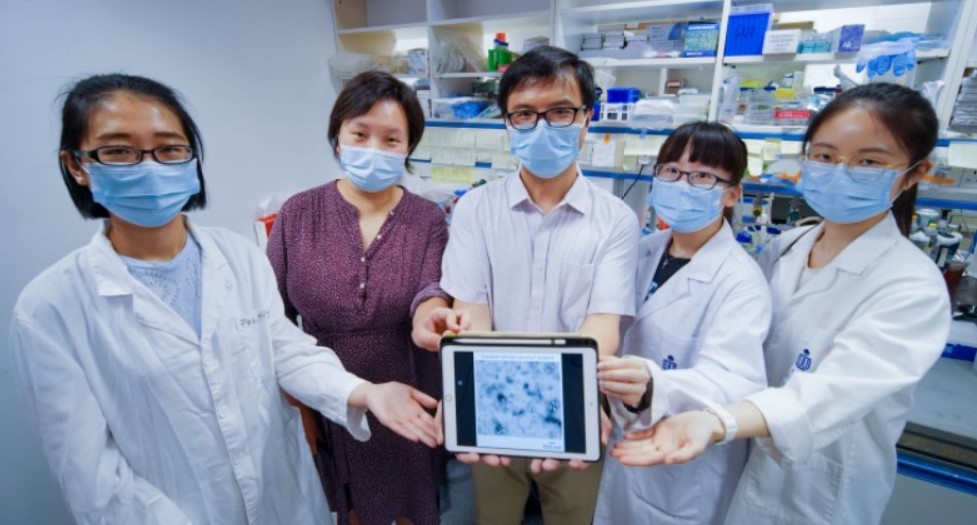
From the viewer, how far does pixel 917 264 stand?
84 cm

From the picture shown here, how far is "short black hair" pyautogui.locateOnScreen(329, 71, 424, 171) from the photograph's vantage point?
1.20m

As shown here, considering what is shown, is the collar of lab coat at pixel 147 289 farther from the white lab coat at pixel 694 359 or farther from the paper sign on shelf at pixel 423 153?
the paper sign on shelf at pixel 423 153

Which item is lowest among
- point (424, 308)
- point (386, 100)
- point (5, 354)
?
point (5, 354)

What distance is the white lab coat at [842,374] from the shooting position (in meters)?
0.78

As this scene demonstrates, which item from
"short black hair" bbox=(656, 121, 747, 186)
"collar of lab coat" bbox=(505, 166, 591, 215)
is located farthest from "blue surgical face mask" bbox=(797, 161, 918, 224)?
"collar of lab coat" bbox=(505, 166, 591, 215)

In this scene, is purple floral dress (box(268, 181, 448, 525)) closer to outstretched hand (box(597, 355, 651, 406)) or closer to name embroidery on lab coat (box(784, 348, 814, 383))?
outstretched hand (box(597, 355, 651, 406))

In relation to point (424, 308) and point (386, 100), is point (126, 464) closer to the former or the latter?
point (424, 308)

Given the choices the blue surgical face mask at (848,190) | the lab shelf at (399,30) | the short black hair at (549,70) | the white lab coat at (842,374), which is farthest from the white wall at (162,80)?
the blue surgical face mask at (848,190)

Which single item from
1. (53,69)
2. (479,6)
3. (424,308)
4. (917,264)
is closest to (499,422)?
(424,308)

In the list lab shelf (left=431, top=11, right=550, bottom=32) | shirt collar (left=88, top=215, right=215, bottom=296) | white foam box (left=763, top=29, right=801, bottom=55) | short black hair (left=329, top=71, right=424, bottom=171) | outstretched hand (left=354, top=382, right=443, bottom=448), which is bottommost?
outstretched hand (left=354, top=382, right=443, bottom=448)

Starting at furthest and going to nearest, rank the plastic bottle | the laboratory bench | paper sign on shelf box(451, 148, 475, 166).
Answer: paper sign on shelf box(451, 148, 475, 166), the plastic bottle, the laboratory bench

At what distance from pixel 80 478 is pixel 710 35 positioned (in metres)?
2.40

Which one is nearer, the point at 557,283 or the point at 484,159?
the point at 557,283

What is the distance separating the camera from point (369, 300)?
3.91 ft
